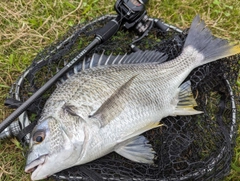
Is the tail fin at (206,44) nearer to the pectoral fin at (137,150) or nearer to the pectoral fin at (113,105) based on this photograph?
the pectoral fin at (113,105)

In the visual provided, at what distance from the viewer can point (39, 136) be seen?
2.49 meters

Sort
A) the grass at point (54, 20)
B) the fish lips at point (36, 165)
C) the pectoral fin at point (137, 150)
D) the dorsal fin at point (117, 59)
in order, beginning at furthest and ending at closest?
the grass at point (54, 20) < the dorsal fin at point (117, 59) < the pectoral fin at point (137, 150) < the fish lips at point (36, 165)

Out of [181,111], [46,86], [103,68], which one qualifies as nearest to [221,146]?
[181,111]

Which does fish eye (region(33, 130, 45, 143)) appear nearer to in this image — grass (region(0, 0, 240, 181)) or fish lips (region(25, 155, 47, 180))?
fish lips (region(25, 155, 47, 180))

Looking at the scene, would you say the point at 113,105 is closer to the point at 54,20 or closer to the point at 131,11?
the point at 131,11

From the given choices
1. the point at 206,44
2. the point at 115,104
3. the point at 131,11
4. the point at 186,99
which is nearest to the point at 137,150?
the point at 115,104

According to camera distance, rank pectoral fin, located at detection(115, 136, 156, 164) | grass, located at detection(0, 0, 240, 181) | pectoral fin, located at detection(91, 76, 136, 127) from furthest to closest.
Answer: grass, located at detection(0, 0, 240, 181)
pectoral fin, located at detection(115, 136, 156, 164)
pectoral fin, located at detection(91, 76, 136, 127)

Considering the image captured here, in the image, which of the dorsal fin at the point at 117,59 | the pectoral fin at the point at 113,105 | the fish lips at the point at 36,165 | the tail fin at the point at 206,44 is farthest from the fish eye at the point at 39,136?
the tail fin at the point at 206,44

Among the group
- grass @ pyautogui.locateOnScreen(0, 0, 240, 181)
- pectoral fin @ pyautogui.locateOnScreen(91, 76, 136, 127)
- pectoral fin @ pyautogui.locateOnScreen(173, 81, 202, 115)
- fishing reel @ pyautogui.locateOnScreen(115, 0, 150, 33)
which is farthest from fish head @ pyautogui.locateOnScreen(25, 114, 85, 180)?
fishing reel @ pyautogui.locateOnScreen(115, 0, 150, 33)

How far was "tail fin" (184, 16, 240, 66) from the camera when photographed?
3.08 meters

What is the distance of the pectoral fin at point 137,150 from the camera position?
2.80 meters

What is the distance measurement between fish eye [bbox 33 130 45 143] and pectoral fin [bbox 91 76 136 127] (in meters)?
0.40

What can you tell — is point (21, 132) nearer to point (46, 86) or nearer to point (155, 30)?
point (46, 86)

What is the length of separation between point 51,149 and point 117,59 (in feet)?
3.42
